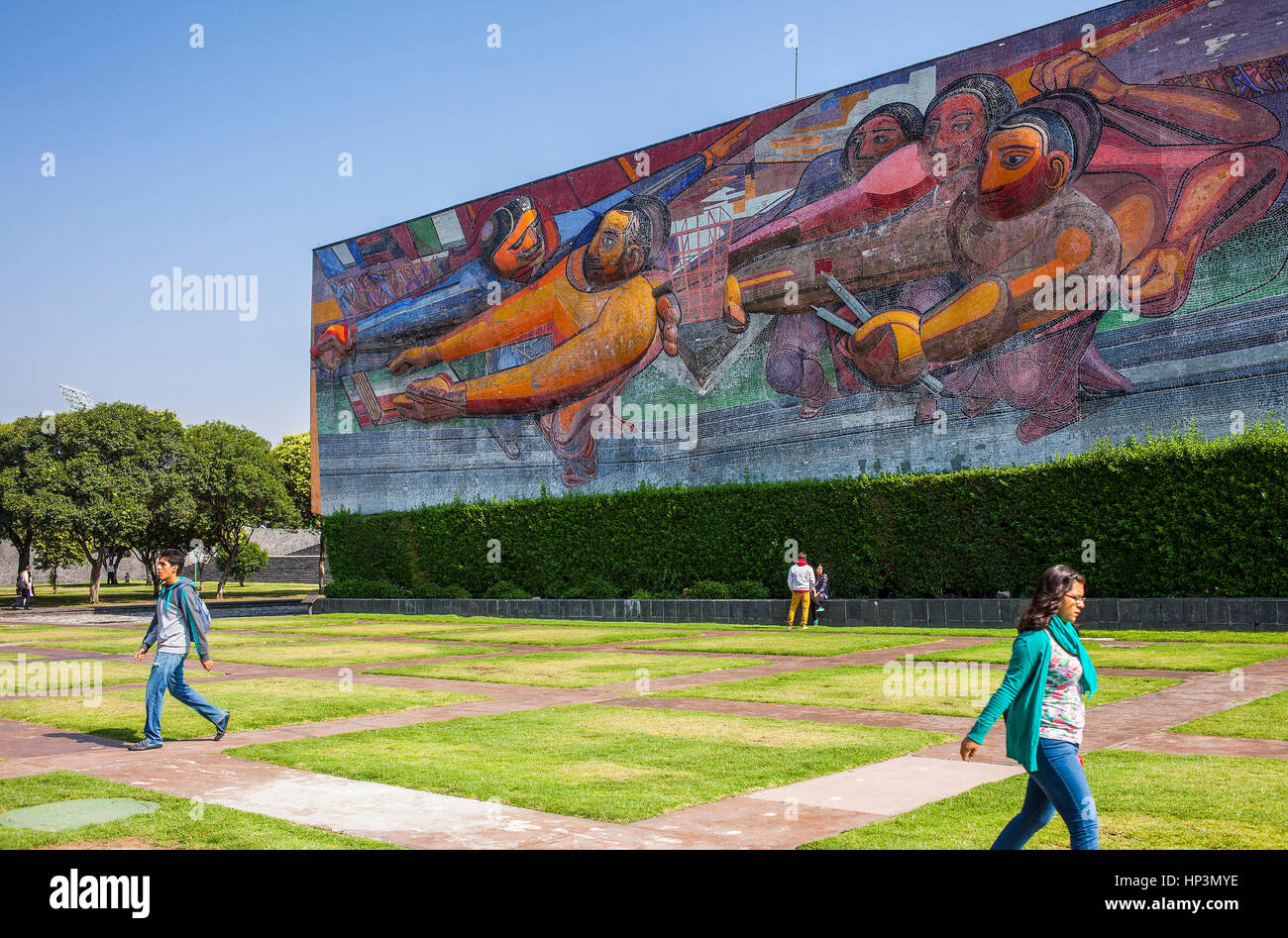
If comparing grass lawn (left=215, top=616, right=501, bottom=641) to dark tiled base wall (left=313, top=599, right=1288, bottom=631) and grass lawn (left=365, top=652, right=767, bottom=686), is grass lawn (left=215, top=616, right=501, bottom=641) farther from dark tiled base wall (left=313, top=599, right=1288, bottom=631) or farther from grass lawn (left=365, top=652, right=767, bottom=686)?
grass lawn (left=365, top=652, right=767, bottom=686)

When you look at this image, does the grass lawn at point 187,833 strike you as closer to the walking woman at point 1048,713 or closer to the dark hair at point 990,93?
the walking woman at point 1048,713

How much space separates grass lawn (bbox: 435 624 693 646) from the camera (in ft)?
70.2

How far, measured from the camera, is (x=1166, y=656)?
15219 mm

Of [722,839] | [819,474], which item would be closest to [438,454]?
[819,474]

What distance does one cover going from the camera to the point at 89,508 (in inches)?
1839

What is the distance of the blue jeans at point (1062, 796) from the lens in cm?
479

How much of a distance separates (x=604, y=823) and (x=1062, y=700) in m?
2.93

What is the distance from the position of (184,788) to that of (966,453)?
20614 mm

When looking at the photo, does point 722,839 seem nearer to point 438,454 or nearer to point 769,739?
point 769,739

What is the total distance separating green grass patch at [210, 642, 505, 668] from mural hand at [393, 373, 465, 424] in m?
16.4

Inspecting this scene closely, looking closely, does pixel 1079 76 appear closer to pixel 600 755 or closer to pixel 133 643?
pixel 600 755

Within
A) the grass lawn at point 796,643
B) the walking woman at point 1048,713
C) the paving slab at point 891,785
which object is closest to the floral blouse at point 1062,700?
the walking woman at point 1048,713

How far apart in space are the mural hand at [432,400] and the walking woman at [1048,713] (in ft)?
108

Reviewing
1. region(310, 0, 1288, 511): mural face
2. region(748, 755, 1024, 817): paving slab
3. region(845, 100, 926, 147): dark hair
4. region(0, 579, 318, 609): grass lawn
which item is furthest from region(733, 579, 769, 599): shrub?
region(0, 579, 318, 609): grass lawn
